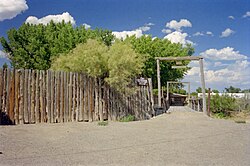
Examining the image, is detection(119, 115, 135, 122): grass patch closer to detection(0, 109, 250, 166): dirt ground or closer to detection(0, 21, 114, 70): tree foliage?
detection(0, 109, 250, 166): dirt ground

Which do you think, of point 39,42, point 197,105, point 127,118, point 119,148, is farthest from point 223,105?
point 119,148

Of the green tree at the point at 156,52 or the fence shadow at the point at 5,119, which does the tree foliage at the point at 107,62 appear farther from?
the green tree at the point at 156,52

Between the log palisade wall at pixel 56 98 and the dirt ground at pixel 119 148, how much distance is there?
1.38m

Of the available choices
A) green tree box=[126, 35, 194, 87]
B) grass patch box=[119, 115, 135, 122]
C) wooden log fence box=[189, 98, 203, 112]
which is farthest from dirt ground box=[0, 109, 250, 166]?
green tree box=[126, 35, 194, 87]

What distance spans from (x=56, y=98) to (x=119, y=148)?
5100 mm

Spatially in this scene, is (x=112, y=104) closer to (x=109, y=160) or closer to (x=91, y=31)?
(x=109, y=160)

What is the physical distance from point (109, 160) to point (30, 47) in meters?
20.3

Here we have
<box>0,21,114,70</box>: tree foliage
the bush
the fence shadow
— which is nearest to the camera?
the fence shadow

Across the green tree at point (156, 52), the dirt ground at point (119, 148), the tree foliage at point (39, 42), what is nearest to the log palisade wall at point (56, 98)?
the dirt ground at point (119, 148)

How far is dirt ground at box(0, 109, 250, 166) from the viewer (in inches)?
194

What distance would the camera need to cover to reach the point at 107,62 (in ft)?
39.2

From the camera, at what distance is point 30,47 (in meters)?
23.3

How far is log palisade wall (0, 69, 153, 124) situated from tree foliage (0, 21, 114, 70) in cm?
1140

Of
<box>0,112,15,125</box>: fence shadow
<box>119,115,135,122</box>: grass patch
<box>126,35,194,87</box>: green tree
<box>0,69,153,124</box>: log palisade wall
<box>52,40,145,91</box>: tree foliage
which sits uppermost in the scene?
<box>126,35,194,87</box>: green tree
